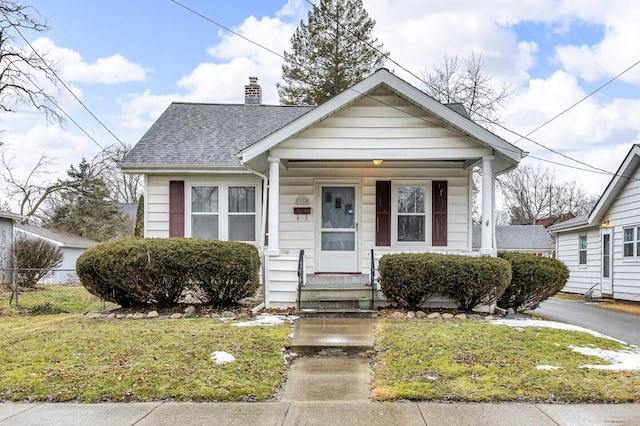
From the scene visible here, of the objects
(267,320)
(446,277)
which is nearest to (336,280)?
(267,320)

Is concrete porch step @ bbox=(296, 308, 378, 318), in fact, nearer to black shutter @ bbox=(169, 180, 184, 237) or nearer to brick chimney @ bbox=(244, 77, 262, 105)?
black shutter @ bbox=(169, 180, 184, 237)

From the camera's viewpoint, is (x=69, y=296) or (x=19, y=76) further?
(x=19, y=76)

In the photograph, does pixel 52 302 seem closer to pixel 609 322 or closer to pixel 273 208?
pixel 273 208

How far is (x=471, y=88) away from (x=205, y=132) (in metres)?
19.0

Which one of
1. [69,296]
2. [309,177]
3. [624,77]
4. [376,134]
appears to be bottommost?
[69,296]

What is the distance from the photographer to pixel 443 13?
43.7ft

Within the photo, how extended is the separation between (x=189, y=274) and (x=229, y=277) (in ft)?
2.43

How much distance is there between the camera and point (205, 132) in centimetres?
1342

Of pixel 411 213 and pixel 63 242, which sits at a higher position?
pixel 411 213

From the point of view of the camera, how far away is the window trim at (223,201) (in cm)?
1193

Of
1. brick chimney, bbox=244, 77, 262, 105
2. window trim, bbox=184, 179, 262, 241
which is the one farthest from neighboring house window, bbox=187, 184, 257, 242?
brick chimney, bbox=244, 77, 262, 105

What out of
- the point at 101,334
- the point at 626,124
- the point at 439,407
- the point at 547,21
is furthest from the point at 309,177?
the point at 626,124

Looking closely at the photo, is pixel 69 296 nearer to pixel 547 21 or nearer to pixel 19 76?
pixel 19 76

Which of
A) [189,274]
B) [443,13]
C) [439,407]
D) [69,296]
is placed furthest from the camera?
[69,296]
